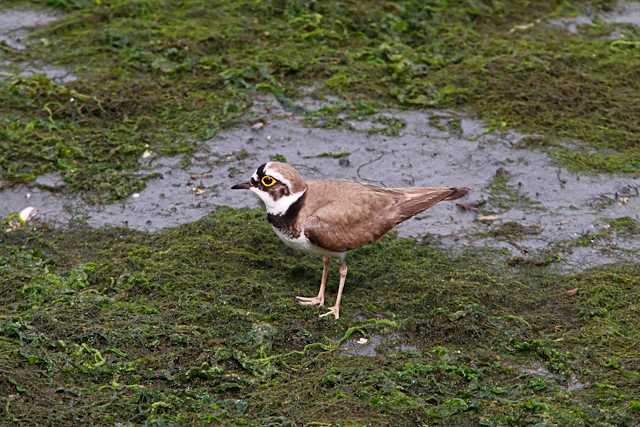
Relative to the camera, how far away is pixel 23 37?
13.9m

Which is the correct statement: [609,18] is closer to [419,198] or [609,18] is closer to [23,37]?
[419,198]

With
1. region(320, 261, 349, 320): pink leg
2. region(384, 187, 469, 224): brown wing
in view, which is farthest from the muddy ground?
region(384, 187, 469, 224): brown wing

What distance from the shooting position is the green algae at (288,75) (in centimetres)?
1177

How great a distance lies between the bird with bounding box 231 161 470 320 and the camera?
29.6 ft

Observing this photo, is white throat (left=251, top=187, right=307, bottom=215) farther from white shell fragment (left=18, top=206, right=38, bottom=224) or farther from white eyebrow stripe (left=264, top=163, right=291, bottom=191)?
white shell fragment (left=18, top=206, right=38, bottom=224)

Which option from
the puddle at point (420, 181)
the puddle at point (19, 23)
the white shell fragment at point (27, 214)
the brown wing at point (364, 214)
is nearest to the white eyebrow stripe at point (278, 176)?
the brown wing at point (364, 214)

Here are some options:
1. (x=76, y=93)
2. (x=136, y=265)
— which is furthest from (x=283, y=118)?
(x=136, y=265)

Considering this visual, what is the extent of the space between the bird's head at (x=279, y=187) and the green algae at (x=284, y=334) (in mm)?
758

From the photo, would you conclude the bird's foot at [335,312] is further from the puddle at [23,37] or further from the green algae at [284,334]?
the puddle at [23,37]

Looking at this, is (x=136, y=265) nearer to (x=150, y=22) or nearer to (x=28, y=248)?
(x=28, y=248)

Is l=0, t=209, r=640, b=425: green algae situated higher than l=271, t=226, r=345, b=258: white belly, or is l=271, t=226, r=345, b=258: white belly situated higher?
l=271, t=226, r=345, b=258: white belly

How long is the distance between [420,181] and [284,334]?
3318 millimetres

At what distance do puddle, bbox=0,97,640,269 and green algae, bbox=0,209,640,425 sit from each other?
441mm

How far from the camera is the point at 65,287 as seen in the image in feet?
29.7
